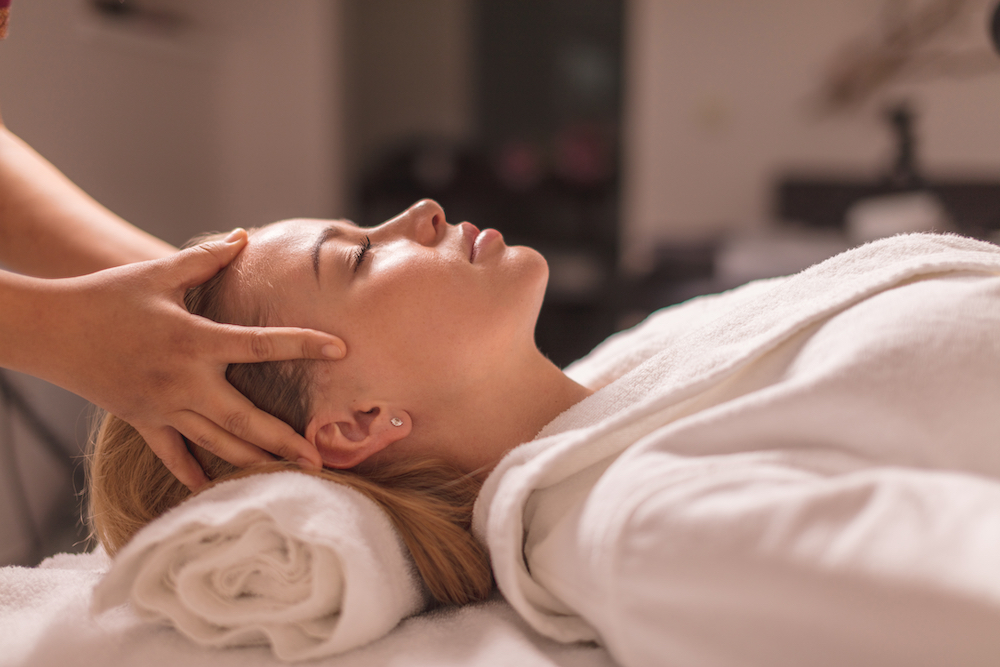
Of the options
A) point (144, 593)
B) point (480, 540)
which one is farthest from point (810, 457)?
point (144, 593)

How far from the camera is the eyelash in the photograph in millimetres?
809

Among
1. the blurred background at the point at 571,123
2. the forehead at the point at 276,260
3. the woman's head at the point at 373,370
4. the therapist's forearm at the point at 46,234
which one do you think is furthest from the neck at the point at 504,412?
the blurred background at the point at 571,123

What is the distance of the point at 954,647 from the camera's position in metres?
0.46

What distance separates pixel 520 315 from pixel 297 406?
28 cm

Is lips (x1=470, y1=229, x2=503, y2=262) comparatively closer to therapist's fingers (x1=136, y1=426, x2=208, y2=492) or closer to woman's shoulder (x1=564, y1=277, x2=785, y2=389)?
woman's shoulder (x1=564, y1=277, x2=785, y2=389)

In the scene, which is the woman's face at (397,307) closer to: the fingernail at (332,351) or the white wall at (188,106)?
the fingernail at (332,351)

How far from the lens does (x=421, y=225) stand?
0.87m

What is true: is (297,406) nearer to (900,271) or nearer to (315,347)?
(315,347)

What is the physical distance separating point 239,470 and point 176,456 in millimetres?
70

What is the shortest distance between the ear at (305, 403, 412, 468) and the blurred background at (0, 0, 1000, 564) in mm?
1740

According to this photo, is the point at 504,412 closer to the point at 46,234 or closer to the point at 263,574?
the point at 263,574

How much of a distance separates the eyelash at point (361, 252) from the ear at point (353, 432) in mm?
168

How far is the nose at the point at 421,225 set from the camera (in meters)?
0.86

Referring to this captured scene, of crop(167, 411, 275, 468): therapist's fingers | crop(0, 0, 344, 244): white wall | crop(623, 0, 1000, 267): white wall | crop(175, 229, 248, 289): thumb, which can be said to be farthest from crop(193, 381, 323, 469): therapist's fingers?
crop(623, 0, 1000, 267): white wall
